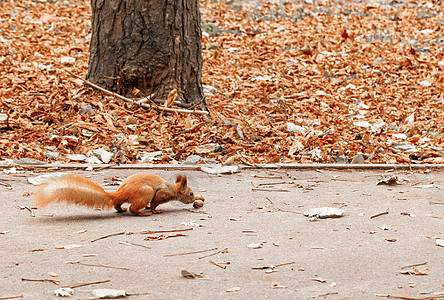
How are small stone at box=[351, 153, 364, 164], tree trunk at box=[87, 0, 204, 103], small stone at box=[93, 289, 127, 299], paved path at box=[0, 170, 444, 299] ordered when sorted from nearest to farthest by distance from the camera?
small stone at box=[93, 289, 127, 299] < paved path at box=[0, 170, 444, 299] < small stone at box=[351, 153, 364, 164] < tree trunk at box=[87, 0, 204, 103]

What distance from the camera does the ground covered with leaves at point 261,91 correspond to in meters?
6.00

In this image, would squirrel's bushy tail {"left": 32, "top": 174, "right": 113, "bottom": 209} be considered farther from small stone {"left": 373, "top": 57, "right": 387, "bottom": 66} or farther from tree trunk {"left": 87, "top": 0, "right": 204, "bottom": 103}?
small stone {"left": 373, "top": 57, "right": 387, "bottom": 66}

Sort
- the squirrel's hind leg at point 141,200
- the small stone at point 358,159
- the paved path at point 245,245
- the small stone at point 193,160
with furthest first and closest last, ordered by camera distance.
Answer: the small stone at point 358,159
the small stone at point 193,160
the squirrel's hind leg at point 141,200
the paved path at point 245,245

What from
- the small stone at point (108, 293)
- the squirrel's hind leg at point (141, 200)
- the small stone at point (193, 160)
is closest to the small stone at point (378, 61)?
the small stone at point (193, 160)

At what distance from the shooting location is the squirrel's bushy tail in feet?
12.0

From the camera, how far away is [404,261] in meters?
3.07

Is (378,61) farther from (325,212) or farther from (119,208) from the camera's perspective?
(119,208)

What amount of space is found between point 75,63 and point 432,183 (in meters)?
5.82

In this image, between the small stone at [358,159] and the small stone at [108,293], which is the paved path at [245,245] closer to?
the small stone at [108,293]

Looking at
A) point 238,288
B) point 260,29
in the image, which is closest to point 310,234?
point 238,288

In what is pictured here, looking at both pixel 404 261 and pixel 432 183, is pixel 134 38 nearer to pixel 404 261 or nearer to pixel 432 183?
pixel 432 183

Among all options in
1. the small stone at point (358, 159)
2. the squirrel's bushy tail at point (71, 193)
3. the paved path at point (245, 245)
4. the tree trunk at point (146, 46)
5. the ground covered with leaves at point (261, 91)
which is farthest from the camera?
the tree trunk at point (146, 46)

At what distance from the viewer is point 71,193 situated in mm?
3758

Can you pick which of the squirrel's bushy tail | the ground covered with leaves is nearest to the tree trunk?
the ground covered with leaves
